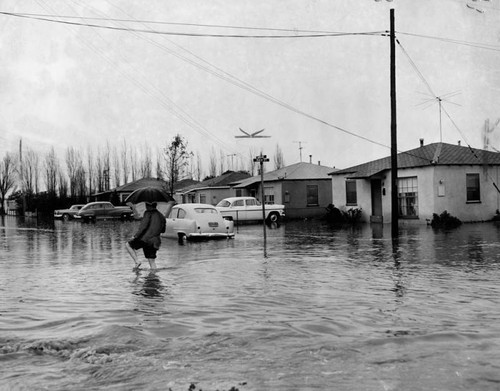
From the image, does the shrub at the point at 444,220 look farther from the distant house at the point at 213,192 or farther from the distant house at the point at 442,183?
the distant house at the point at 213,192

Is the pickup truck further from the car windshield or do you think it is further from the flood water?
the flood water

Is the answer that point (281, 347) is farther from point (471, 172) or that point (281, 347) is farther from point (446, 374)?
point (471, 172)

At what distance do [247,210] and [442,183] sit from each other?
12593 millimetres

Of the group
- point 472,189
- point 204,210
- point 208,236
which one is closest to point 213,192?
point 472,189

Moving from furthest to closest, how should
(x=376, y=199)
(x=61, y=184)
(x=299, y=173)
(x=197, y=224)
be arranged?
(x=61, y=184), (x=299, y=173), (x=376, y=199), (x=197, y=224)

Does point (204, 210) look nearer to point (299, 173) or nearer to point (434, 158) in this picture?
point (434, 158)

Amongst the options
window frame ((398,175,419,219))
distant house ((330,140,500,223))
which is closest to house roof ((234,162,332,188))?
distant house ((330,140,500,223))

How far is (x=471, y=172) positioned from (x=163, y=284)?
2526cm

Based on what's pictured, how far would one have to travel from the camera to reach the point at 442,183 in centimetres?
3291

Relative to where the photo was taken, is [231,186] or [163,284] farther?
Answer: [231,186]

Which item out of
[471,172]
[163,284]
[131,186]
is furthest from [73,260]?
[131,186]

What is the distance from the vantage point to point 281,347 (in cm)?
720

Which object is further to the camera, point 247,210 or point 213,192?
point 213,192

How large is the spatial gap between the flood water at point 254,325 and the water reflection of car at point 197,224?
8156 mm
